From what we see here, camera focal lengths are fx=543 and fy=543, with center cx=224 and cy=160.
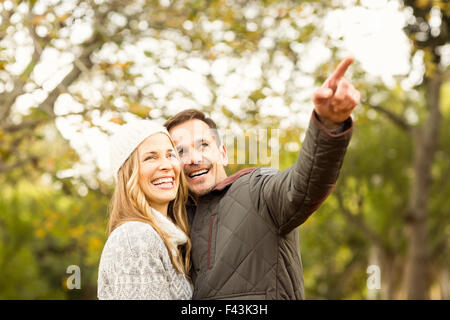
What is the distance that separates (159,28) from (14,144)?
2218 millimetres

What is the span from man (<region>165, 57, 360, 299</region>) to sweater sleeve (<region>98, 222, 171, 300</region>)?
Answer: 0.79 feet

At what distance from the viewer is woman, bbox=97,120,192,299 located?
2.24m

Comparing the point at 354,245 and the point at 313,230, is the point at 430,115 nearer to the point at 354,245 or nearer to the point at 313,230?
the point at 313,230

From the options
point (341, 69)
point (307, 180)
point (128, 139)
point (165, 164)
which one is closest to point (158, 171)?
point (165, 164)

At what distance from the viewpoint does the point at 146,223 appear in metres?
2.40

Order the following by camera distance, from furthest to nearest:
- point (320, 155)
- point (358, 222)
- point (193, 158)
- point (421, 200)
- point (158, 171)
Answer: point (358, 222) → point (421, 200) → point (193, 158) → point (158, 171) → point (320, 155)

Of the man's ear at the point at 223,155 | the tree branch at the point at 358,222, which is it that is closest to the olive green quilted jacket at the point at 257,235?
the man's ear at the point at 223,155

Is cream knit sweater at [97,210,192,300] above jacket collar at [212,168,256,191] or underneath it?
underneath

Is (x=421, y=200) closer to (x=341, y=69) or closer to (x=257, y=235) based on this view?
(x=257, y=235)

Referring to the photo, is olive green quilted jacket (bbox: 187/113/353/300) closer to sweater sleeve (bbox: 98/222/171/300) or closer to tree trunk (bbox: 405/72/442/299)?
sweater sleeve (bbox: 98/222/171/300)

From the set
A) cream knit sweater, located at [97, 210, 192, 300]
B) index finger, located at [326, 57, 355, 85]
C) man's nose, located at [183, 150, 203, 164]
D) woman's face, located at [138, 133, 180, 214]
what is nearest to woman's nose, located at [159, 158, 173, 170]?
woman's face, located at [138, 133, 180, 214]

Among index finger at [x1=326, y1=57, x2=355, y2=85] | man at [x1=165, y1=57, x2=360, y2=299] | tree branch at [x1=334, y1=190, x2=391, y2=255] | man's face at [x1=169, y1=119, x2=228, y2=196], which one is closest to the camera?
index finger at [x1=326, y1=57, x2=355, y2=85]

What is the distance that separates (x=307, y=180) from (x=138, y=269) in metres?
0.78
